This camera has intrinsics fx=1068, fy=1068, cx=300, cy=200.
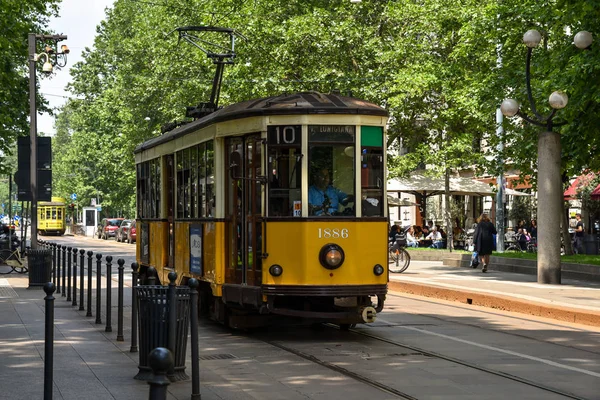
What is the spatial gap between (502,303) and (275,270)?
7.07 m

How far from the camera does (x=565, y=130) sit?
2502 centimetres

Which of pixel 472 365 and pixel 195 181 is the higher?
pixel 195 181

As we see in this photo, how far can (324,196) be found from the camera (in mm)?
13547

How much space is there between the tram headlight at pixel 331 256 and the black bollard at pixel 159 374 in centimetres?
849

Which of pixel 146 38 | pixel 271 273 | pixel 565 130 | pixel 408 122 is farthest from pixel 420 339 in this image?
pixel 146 38

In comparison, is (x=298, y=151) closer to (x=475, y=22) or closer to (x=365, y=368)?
(x=365, y=368)

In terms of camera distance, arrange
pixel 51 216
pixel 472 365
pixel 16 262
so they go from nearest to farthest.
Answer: pixel 472 365, pixel 16 262, pixel 51 216

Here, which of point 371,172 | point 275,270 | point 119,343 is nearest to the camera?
point 119,343

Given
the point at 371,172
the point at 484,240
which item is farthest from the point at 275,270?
the point at 484,240

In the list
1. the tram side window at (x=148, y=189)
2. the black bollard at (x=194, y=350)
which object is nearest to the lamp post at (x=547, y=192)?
the tram side window at (x=148, y=189)

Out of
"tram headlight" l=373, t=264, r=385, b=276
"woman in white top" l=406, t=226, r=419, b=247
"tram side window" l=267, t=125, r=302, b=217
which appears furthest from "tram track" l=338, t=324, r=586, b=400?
"woman in white top" l=406, t=226, r=419, b=247

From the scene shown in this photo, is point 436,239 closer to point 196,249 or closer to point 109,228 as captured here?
point 196,249

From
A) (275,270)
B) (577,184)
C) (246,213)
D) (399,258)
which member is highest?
(577,184)

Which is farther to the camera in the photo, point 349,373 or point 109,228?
point 109,228
